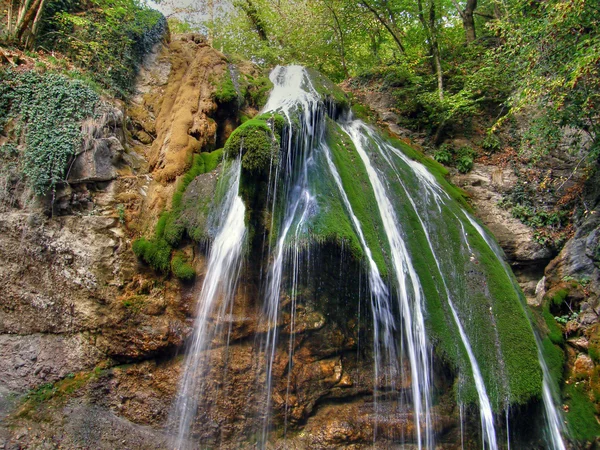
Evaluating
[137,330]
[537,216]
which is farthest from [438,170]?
[137,330]

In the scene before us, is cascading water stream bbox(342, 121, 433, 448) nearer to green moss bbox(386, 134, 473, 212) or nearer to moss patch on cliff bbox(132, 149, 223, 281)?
green moss bbox(386, 134, 473, 212)

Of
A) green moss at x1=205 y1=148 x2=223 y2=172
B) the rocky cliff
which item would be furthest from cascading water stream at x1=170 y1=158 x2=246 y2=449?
green moss at x1=205 y1=148 x2=223 y2=172

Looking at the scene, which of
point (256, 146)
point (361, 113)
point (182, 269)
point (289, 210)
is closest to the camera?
point (256, 146)

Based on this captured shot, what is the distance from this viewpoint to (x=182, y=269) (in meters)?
6.32

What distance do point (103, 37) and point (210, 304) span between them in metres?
8.26

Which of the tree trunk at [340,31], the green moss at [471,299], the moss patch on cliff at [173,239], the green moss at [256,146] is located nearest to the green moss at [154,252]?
the moss patch on cliff at [173,239]

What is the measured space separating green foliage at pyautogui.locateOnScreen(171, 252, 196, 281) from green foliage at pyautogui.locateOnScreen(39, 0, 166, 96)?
552 cm

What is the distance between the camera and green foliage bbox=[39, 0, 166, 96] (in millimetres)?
9438

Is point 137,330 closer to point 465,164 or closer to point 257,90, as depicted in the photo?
point 257,90

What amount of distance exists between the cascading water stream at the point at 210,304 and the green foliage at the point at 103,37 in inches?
224

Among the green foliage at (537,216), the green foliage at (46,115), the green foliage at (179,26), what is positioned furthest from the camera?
the green foliage at (179,26)

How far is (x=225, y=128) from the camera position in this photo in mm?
8812

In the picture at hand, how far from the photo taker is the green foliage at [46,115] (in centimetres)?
671

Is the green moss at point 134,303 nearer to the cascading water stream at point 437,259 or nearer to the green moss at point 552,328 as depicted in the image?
the cascading water stream at point 437,259
